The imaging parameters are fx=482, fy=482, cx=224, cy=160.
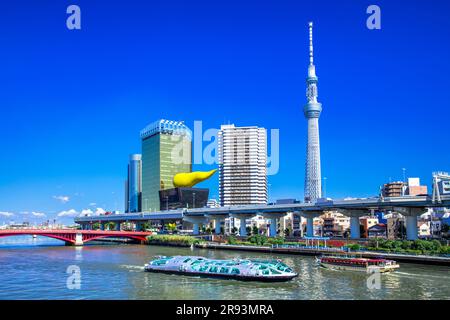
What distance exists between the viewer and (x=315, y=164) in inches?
6737

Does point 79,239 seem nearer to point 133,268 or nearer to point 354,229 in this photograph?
point 133,268

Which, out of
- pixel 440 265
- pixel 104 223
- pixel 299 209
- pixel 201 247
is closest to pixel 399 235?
pixel 299 209

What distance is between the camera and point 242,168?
180 metres

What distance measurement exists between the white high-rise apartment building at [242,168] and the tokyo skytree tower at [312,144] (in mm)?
18939

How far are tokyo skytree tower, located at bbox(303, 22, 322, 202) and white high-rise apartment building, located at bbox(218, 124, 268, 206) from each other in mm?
18939

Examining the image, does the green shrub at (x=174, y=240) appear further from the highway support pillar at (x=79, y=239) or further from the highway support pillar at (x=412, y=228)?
the highway support pillar at (x=412, y=228)

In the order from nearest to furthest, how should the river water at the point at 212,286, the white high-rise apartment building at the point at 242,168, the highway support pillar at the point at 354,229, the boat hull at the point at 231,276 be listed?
the river water at the point at 212,286, the boat hull at the point at 231,276, the highway support pillar at the point at 354,229, the white high-rise apartment building at the point at 242,168

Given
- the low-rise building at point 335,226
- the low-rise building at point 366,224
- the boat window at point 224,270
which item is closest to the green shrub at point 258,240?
the low-rise building at point 366,224

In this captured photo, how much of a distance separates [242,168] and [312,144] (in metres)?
27.4

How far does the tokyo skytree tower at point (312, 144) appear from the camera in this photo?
16988 cm

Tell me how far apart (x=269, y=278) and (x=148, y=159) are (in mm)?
164789

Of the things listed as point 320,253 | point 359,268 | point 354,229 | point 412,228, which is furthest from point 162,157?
point 359,268

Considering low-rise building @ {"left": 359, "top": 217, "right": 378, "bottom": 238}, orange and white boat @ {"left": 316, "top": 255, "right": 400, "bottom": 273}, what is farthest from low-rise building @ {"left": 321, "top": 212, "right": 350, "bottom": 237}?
orange and white boat @ {"left": 316, "top": 255, "right": 400, "bottom": 273}

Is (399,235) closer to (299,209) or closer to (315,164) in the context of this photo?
(299,209)
